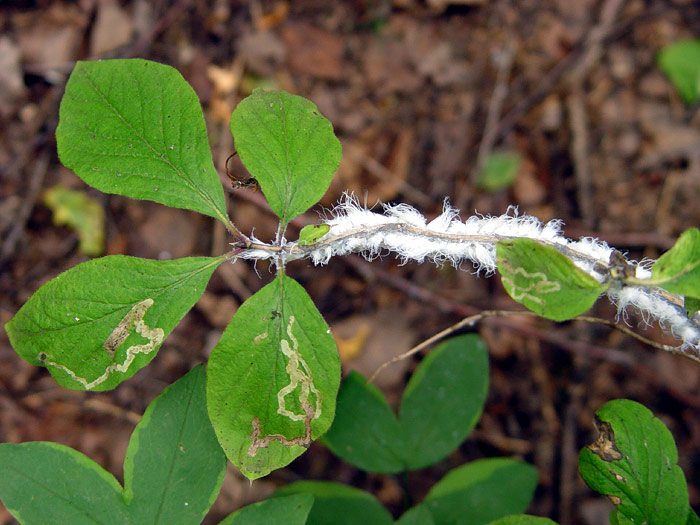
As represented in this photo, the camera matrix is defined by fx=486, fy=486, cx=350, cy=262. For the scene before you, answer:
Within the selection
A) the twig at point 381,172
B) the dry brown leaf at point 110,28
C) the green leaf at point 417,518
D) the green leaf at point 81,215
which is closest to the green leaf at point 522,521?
the green leaf at point 417,518

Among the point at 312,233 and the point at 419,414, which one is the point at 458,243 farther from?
the point at 419,414

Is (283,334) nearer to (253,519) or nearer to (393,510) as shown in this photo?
(253,519)

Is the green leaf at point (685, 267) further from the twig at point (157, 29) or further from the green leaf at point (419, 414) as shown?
the twig at point (157, 29)

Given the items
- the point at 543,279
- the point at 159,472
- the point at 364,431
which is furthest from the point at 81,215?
the point at 543,279

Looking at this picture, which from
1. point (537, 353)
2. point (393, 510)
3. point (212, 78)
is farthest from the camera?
point (212, 78)

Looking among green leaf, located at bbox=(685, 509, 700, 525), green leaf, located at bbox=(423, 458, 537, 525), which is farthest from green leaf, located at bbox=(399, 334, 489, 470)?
green leaf, located at bbox=(685, 509, 700, 525)

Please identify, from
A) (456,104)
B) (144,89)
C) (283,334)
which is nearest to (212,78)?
(456,104)

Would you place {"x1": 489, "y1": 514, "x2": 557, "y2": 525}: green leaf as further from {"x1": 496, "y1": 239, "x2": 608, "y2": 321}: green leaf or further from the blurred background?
the blurred background
